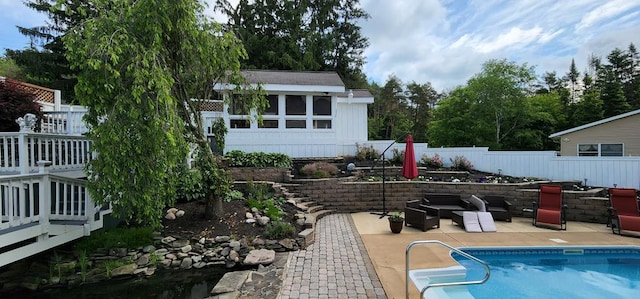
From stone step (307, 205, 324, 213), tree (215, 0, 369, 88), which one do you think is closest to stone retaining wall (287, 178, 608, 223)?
stone step (307, 205, 324, 213)

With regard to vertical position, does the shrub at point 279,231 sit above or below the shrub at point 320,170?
below

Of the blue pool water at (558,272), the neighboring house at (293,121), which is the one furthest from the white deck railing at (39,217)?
the blue pool water at (558,272)

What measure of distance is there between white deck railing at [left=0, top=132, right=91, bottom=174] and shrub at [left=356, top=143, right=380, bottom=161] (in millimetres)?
9431

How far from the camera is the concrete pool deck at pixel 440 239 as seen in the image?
5.04 metres

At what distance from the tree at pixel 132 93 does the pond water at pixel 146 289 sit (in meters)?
1.09

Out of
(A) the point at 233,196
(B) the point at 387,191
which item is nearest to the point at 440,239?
(B) the point at 387,191

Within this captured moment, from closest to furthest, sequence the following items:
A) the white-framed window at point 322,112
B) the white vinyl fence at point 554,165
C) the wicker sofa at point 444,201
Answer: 1. the white vinyl fence at point 554,165
2. the wicker sofa at point 444,201
3. the white-framed window at point 322,112

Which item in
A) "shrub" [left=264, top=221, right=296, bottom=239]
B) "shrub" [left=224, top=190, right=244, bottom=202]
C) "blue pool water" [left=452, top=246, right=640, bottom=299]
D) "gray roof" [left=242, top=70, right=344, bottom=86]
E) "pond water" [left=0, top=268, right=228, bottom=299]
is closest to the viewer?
"blue pool water" [left=452, top=246, right=640, bottom=299]

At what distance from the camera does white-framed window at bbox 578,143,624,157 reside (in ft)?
45.6

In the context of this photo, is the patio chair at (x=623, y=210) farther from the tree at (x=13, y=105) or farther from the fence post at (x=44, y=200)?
the tree at (x=13, y=105)

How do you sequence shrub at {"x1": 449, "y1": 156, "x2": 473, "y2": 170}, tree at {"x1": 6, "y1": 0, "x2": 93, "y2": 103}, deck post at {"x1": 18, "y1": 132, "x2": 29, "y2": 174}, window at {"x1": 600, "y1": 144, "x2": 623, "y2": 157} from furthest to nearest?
tree at {"x1": 6, "y1": 0, "x2": 93, "y2": 103}, window at {"x1": 600, "y1": 144, "x2": 623, "y2": 157}, shrub at {"x1": 449, "y1": 156, "x2": 473, "y2": 170}, deck post at {"x1": 18, "y1": 132, "x2": 29, "y2": 174}

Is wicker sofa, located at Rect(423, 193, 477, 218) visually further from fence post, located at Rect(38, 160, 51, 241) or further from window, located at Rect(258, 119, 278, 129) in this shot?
fence post, located at Rect(38, 160, 51, 241)

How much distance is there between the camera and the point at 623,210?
7.63 m

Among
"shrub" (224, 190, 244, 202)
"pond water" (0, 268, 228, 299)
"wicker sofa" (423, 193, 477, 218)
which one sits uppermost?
"shrub" (224, 190, 244, 202)
